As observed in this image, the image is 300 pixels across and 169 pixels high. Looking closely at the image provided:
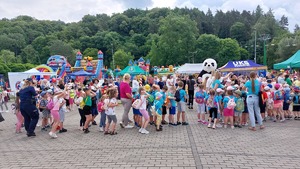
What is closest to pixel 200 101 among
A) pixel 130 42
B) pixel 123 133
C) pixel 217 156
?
pixel 123 133

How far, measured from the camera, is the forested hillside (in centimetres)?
5841

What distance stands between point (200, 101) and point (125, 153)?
12.9 ft

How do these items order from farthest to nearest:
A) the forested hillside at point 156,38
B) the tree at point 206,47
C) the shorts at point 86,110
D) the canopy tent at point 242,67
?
1. the tree at point 206,47
2. the forested hillside at point 156,38
3. the canopy tent at point 242,67
4. the shorts at point 86,110

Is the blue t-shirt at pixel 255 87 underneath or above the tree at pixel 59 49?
underneath

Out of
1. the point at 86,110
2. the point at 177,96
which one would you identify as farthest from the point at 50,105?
the point at 177,96

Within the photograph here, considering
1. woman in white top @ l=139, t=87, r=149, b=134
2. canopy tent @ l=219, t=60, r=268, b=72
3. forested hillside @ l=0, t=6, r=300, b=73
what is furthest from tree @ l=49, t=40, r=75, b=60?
woman in white top @ l=139, t=87, r=149, b=134

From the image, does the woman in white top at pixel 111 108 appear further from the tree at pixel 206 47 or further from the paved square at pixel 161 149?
the tree at pixel 206 47

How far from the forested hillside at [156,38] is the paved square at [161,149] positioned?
36.6 m

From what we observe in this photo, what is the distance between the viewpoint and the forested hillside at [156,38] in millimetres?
58406

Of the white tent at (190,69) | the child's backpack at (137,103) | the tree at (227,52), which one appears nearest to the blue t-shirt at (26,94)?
the child's backpack at (137,103)

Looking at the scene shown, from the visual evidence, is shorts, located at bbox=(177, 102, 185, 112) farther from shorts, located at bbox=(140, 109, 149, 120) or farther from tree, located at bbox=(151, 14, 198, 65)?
tree, located at bbox=(151, 14, 198, 65)

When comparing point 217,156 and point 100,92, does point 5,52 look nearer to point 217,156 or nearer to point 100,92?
point 100,92

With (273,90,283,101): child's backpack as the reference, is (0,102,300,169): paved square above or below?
below

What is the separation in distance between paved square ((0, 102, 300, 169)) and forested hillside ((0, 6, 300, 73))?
3661cm
